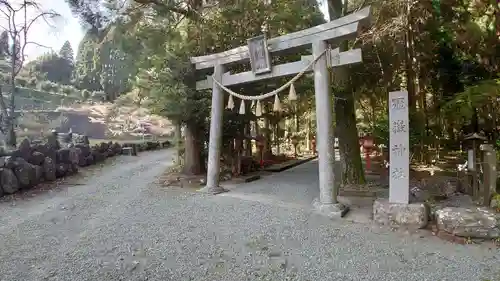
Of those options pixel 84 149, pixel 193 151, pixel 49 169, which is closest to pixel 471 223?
pixel 193 151

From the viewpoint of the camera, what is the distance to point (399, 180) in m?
4.77

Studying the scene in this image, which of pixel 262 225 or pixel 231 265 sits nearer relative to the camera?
pixel 231 265

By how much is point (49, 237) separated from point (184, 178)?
3872 mm

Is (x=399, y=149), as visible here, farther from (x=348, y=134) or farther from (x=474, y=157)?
(x=348, y=134)

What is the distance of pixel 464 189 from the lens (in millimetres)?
6168

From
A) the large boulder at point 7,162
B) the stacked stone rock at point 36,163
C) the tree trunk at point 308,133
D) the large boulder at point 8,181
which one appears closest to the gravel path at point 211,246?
the large boulder at point 8,181

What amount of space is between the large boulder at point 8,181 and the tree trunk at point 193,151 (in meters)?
3.57

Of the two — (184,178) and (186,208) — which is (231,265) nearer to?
(186,208)

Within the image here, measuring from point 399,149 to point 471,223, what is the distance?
1.22m

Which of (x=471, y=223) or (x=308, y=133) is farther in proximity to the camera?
(x=308, y=133)

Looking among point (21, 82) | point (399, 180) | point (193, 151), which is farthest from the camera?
point (21, 82)

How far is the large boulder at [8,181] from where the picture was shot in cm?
673

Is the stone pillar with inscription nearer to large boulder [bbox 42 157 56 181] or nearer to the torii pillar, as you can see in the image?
the torii pillar

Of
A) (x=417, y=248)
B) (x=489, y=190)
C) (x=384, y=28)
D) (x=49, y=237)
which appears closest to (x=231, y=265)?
(x=417, y=248)
